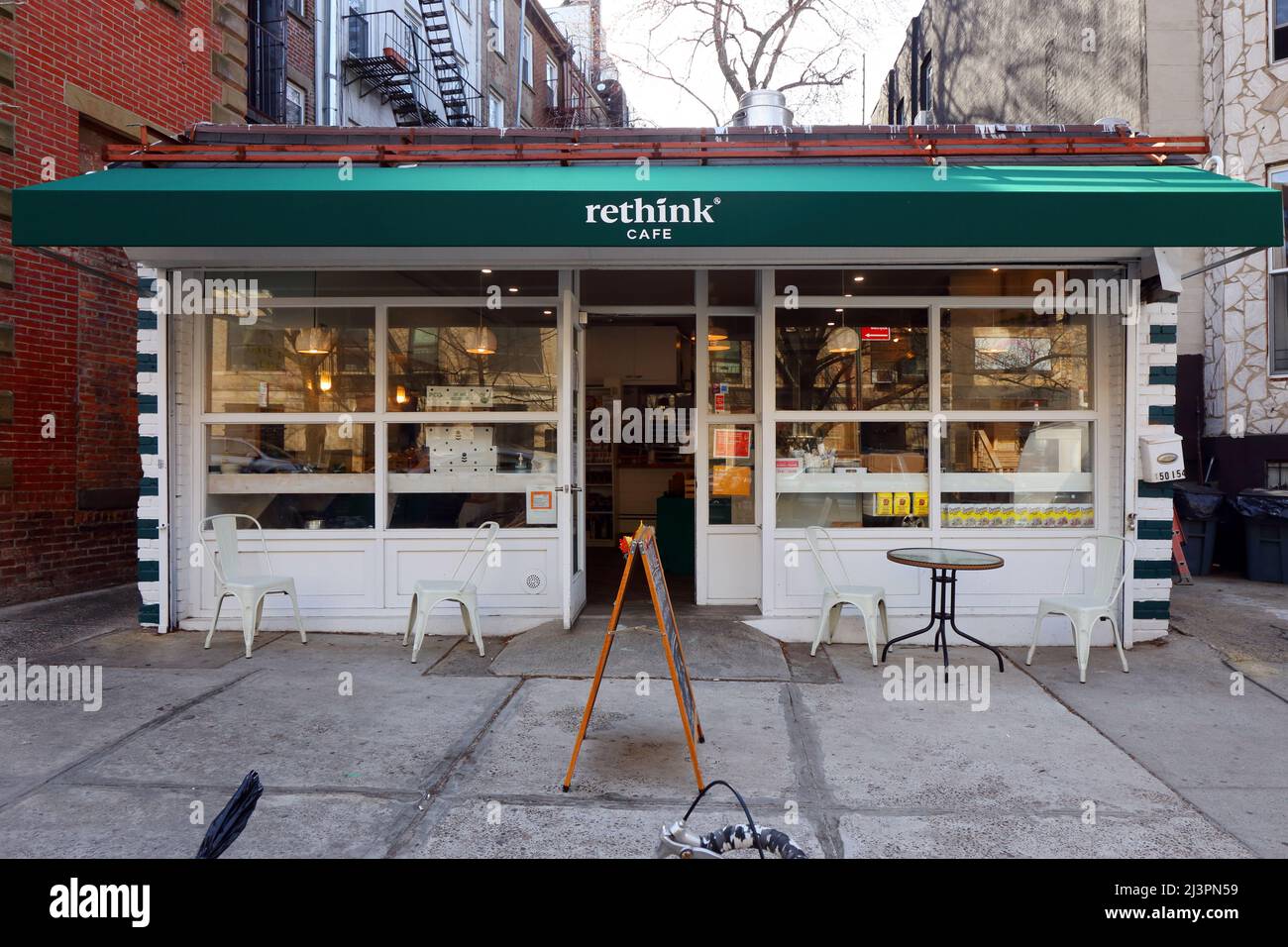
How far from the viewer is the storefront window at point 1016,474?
23.4 ft

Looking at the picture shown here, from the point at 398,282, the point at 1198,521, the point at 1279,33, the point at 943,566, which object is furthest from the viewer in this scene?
the point at 1279,33

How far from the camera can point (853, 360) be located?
714 centimetres

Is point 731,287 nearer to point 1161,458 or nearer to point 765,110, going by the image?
point 765,110

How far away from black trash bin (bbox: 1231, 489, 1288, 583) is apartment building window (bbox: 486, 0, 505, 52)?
20720 millimetres

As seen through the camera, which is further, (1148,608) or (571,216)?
(1148,608)

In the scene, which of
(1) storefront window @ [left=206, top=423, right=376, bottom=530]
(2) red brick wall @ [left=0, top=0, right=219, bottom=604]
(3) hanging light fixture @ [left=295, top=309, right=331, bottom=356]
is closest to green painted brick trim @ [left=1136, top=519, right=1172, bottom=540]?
(1) storefront window @ [left=206, top=423, right=376, bottom=530]

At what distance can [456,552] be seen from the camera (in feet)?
23.6

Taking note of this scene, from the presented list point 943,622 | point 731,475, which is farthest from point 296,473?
point 943,622

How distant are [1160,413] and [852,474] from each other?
2.51 metres

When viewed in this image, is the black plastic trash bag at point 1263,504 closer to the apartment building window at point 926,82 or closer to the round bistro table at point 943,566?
the round bistro table at point 943,566

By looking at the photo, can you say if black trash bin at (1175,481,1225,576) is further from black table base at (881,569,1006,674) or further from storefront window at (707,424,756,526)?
storefront window at (707,424,756,526)

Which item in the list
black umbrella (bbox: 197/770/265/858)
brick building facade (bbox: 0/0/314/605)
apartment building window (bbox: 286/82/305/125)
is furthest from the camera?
apartment building window (bbox: 286/82/305/125)

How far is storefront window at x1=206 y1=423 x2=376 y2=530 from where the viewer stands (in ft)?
23.8

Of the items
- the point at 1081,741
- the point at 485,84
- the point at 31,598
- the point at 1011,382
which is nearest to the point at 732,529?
the point at 1011,382
